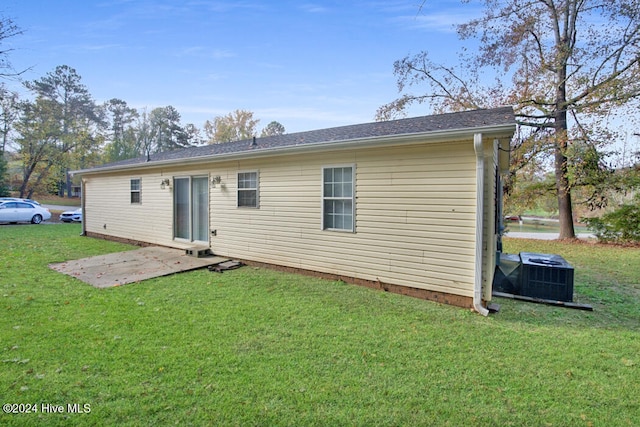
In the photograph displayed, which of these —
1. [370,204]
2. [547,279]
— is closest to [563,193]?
[547,279]

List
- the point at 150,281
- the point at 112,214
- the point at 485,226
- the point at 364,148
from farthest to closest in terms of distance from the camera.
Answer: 1. the point at 112,214
2. the point at 150,281
3. the point at 364,148
4. the point at 485,226

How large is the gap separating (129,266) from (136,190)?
13.5 ft

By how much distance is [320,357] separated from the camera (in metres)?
3.13

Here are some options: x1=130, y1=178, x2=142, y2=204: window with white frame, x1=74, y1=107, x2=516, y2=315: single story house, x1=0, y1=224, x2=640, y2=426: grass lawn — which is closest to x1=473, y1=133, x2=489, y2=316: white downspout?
x1=74, y1=107, x2=516, y2=315: single story house

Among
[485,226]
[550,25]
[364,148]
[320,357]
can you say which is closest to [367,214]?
[364,148]

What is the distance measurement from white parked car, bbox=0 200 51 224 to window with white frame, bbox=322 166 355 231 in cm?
1899

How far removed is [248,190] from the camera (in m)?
7.34

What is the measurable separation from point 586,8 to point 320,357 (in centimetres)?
1699

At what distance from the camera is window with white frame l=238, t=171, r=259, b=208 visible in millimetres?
7215

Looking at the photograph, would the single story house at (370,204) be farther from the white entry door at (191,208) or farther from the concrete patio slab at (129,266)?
the concrete patio slab at (129,266)

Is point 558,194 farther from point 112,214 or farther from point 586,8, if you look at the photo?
point 112,214

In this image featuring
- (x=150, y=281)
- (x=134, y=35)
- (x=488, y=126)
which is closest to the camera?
(x=488, y=126)

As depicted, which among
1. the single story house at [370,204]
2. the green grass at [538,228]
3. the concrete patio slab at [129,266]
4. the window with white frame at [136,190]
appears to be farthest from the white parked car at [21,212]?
the green grass at [538,228]

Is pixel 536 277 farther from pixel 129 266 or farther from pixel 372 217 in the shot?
pixel 129 266
